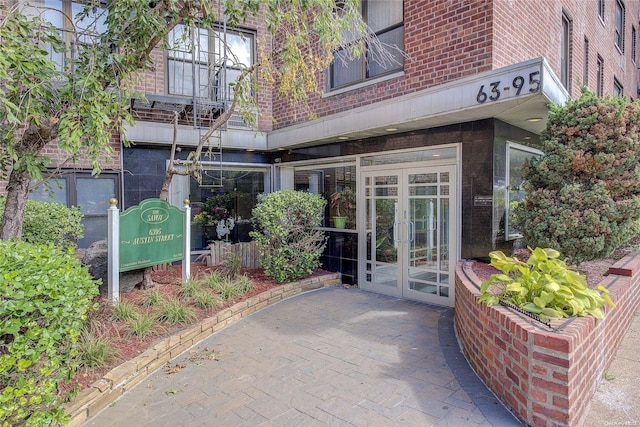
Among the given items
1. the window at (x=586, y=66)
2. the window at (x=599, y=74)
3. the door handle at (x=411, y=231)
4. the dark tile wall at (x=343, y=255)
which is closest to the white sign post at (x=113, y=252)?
the dark tile wall at (x=343, y=255)

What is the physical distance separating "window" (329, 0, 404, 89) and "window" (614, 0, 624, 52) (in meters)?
10.9

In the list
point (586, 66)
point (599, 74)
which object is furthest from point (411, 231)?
point (599, 74)

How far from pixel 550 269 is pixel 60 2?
29.7 feet

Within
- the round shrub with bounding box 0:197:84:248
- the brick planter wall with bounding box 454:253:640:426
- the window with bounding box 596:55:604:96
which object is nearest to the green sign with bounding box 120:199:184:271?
the round shrub with bounding box 0:197:84:248

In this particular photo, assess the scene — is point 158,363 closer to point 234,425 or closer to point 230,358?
point 230,358

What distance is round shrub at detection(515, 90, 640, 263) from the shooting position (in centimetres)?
464

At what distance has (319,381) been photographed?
3787 mm

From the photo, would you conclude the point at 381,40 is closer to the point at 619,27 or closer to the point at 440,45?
the point at 440,45

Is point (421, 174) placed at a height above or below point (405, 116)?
below

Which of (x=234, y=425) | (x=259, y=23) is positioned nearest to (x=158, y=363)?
(x=234, y=425)

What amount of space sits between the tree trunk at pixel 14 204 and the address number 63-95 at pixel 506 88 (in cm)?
544

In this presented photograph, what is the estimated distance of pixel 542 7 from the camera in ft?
23.2

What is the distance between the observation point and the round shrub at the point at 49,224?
19.9 feet

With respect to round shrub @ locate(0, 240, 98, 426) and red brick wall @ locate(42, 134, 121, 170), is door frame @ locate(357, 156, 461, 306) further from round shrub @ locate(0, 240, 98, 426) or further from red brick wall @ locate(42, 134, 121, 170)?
round shrub @ locate(0, 240, 98, 426)
